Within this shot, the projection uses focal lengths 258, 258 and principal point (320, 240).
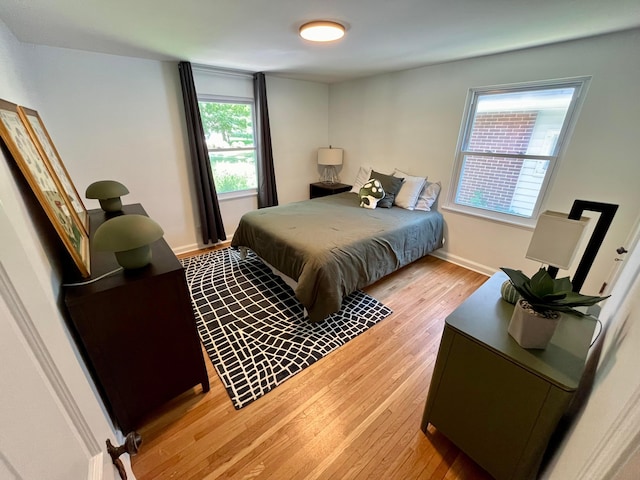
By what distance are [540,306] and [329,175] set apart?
13.1ft

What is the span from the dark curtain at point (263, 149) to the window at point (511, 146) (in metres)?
2.46

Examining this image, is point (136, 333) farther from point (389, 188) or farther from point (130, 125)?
point (389, 188)

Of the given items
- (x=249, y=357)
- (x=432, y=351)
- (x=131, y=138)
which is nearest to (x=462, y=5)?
(x=432, y=351)

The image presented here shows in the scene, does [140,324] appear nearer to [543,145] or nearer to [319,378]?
[319,378]

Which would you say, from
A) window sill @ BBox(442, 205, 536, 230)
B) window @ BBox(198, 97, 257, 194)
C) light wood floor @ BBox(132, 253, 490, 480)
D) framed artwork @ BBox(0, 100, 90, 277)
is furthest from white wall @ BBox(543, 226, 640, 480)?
window @ BBox(198, 97, 257, 194)

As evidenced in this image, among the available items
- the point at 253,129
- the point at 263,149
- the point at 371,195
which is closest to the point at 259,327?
the point at 371,195

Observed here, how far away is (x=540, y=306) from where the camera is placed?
937 mm

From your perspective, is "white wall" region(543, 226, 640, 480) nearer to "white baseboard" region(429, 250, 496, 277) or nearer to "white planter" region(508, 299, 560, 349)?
"white planter" region(508, 299, 560, 349)

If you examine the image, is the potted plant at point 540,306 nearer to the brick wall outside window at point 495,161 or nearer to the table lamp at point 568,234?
the table lamp at point 568,234

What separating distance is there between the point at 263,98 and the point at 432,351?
3524 millimetres

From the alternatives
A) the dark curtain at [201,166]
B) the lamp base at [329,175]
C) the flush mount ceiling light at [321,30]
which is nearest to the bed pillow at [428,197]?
the lamp base at [329,175]

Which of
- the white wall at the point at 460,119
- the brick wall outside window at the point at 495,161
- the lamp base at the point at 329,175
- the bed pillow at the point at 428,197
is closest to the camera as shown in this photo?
the white wall at the point at 460,119

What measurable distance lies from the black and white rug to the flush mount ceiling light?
211cm

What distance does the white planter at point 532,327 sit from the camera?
945 mm
